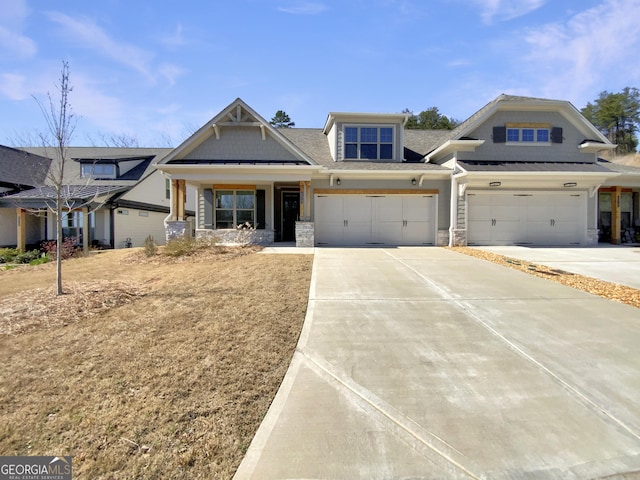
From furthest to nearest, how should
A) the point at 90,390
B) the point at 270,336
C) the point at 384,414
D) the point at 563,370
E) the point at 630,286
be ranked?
the point at 630,286, the point at 270,336, the point at 563,370, the point at 90,390, the point at 384,414

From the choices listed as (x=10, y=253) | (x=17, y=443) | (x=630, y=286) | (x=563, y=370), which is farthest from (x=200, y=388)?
(x=10, y=253)

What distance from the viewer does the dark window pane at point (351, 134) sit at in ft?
51.3

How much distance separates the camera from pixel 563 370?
3.75 m


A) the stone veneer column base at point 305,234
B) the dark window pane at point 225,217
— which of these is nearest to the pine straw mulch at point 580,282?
the stone veneer column base at point 305,234

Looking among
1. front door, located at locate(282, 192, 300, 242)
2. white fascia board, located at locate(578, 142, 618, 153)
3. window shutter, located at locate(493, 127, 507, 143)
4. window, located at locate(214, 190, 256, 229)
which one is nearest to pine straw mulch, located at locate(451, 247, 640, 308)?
window shutter, located at locate(493, 127, 507, 143)

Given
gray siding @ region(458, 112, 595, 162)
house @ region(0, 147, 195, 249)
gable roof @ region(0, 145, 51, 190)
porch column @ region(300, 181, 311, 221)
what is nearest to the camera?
porch column @ region(300, 181, 311, 221)

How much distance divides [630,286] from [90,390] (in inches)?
388

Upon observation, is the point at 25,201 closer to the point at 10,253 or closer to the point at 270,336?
the point at 10,253

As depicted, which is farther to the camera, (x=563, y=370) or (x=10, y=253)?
(x=10, y=253)

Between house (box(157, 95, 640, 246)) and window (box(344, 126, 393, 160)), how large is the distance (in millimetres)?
47

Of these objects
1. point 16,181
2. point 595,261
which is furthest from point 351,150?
point 16,181

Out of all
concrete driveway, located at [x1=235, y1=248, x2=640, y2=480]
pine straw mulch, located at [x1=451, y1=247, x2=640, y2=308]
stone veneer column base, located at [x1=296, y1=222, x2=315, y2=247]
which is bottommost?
concrete driveway, located at [x1=235, y1=248, x2=640, y2=480]

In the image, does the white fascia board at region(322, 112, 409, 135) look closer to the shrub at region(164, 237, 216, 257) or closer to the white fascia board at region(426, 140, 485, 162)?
the white fascia board at region(426, 140, 485, 162)

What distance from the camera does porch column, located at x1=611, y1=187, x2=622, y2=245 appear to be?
52.0 feet
